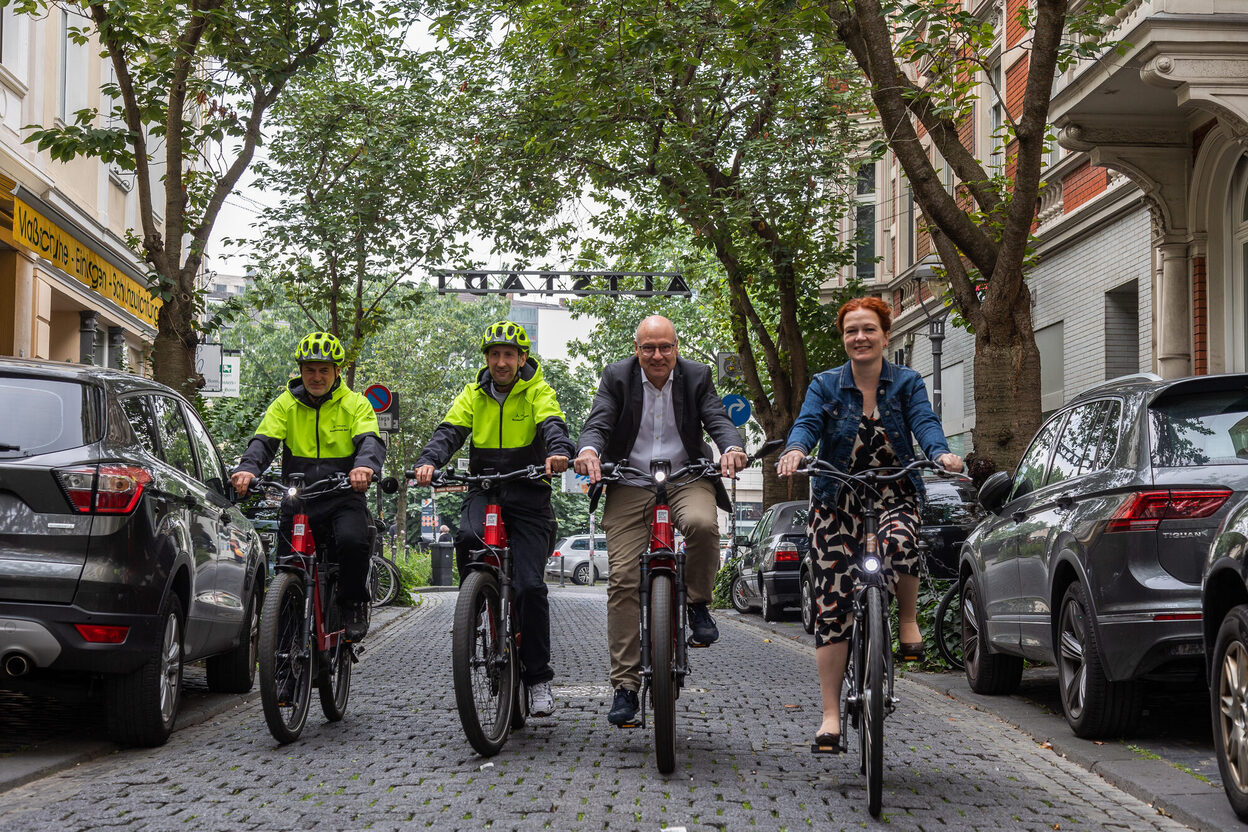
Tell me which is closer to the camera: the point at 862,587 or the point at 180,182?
the point at 862,587

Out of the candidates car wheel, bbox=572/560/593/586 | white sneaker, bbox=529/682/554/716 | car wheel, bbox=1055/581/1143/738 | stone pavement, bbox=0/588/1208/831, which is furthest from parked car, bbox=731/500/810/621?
car wheel, bbox=572/560/593/586

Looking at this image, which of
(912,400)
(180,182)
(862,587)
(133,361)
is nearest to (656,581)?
(862,587)

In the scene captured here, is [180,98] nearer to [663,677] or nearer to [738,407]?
[663,677]

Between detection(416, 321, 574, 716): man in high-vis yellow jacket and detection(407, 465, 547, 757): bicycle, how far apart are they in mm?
103

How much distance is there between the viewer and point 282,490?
754 cm

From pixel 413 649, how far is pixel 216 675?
3.98 m

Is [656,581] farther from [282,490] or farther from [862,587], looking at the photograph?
[282,490]

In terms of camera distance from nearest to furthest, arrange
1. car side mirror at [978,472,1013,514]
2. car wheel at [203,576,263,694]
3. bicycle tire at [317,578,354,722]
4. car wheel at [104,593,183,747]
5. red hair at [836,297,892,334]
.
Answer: red hair at [836,297,892,334], car wheel at [104,593,183,747], bicycle tire at [317,578,354,722], car side mirror at [978,472,1013,514], car wheel at [203,576,263,694]

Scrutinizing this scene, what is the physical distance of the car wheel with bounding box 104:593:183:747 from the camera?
23.2ft

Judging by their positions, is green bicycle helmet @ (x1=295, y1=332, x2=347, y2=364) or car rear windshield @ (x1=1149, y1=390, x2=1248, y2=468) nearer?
car rear windshield @ (x1=1149, y1=390, x2=1248, y2=468)

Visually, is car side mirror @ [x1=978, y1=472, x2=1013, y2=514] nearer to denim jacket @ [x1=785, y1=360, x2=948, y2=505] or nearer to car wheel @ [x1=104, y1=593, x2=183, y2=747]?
denim jacket @ [x1=785, y1=360, x2=948, y2=505]

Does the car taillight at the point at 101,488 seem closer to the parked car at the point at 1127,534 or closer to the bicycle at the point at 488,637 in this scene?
the bicycle at the point at 488,637

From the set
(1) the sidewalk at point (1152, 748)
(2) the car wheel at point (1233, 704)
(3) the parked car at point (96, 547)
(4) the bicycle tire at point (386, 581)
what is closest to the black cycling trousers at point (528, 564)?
(3) the parked car at point (96, 547)

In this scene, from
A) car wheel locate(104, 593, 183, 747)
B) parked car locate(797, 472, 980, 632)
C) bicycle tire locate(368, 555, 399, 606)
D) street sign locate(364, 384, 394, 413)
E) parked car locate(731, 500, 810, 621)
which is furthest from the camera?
street sign locate(364, 384, 394, 413)
